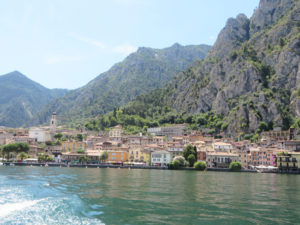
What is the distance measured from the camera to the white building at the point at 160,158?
10644 cm

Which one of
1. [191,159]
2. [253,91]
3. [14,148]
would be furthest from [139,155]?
[253,91]

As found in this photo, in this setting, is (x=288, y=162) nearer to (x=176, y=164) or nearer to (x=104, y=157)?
(x=176, y=164)

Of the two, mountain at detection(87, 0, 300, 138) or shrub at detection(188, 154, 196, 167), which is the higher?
mountain at detection(87, 0, 300, 138)

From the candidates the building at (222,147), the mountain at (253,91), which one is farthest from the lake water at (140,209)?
the mountain at (253,91)

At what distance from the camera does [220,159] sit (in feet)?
330

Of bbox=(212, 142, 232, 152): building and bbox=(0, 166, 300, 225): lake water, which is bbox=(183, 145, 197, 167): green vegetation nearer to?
bbox=(212, 142, 232, 152): building

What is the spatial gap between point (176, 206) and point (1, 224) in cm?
1334

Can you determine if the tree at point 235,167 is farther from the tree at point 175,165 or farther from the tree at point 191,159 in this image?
the tree at point 175,165

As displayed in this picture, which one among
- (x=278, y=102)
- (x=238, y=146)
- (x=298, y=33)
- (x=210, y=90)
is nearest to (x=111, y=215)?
(x=238, y=146)

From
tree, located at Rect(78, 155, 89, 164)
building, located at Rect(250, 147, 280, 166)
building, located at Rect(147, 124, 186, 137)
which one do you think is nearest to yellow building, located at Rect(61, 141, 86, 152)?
tree, located at Rect(78, 155, 89, 164)

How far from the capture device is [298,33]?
178375mm

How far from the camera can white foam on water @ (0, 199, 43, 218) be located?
21.6 meters

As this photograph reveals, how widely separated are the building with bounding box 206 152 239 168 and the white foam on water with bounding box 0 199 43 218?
80.8 m

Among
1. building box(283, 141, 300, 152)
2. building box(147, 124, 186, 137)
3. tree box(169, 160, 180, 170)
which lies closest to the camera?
tree box(169, 160, 180, 170)
